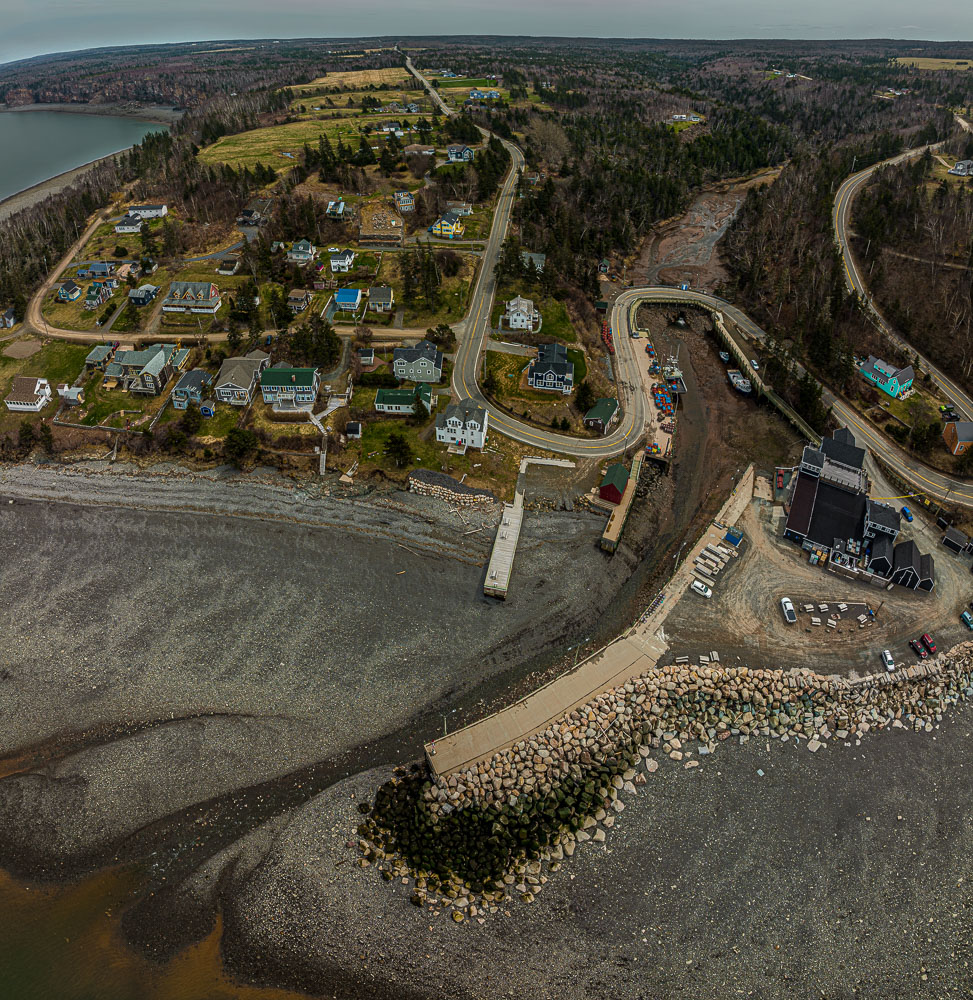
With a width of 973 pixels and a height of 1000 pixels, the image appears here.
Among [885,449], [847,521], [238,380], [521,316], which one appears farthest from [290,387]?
[885,449]

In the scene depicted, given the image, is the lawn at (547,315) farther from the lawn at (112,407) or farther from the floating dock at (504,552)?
the lawn at (112,407)

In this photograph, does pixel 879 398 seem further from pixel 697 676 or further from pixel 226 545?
pixel 226 545

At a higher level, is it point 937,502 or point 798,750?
point 937,502

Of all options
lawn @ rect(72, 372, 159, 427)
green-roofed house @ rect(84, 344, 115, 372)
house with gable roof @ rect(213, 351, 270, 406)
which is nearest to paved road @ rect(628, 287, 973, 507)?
house with gable roof @ rect(213, 351, 270, 406)

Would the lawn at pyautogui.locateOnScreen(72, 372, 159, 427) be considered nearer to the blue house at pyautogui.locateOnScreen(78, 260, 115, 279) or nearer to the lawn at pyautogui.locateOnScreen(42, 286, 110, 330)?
the lawn at pyautogui.locateOnScreen(42, 286, 110, 330)

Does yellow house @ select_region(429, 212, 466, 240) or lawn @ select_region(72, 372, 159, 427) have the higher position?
yellow house @ select_region(429, 212, 466, 240)

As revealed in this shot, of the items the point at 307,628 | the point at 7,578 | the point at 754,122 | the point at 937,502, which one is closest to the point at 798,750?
the point at 937,502
